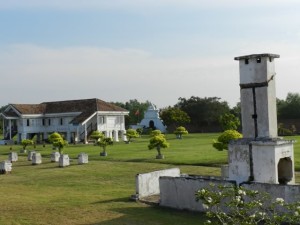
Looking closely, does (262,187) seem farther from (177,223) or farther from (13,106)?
(13,106)

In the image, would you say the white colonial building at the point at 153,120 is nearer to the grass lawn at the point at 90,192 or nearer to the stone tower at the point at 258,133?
the grass lawn at the point at 90,192

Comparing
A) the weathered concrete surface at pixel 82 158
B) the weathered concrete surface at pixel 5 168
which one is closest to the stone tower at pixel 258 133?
the weathered concrete surface at pixel 5 168

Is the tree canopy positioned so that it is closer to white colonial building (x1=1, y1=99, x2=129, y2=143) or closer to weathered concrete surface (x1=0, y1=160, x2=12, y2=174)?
white colonial building (x1=1, y1=99, x2=129, y2=143)

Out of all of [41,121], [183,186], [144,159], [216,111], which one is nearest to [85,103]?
[41,121]

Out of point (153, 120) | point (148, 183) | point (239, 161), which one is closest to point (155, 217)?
point (148, 183)

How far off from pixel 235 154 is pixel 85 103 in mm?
46943

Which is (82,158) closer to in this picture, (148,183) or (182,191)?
(148,183)

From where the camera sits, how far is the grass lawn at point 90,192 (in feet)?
48.2

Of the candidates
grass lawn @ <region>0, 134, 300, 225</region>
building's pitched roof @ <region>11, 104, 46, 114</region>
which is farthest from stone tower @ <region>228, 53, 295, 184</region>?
building's pitched roof @ <region>11, 104, 46, 114</region>

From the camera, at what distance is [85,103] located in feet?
200

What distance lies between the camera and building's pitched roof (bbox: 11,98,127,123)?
191ft

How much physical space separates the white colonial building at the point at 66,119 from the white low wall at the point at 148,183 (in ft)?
126

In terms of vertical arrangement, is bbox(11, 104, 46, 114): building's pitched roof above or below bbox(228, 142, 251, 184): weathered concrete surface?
above

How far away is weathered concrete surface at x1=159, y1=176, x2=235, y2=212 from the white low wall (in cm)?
126
